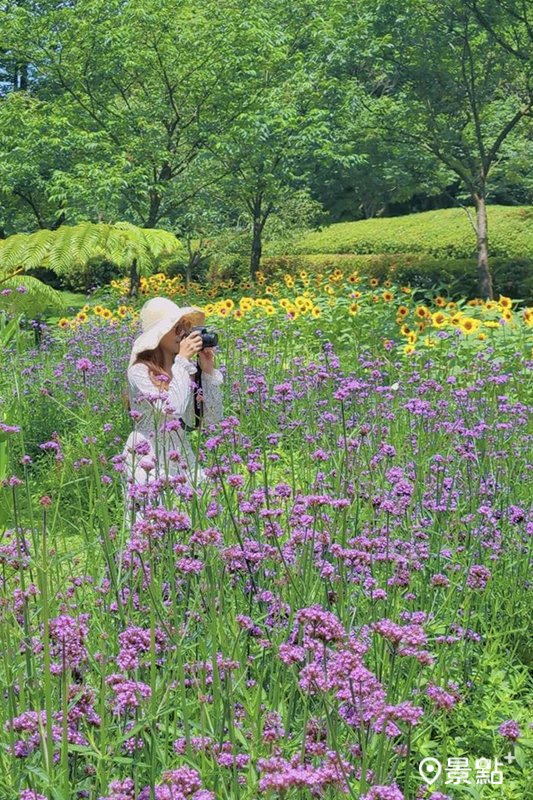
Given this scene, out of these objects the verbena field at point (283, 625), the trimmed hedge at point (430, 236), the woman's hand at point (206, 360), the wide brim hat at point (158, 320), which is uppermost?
the trimmed hedge at point (430, 236)

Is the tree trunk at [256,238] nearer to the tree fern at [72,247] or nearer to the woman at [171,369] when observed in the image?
the tree fern at [72,247]

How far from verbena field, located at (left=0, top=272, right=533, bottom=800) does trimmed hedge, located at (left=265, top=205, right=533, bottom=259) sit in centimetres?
1428

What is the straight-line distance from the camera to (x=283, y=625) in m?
2.15

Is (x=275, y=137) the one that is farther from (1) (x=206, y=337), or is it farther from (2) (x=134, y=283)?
(1) (x=206, y=337)

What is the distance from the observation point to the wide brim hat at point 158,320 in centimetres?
384

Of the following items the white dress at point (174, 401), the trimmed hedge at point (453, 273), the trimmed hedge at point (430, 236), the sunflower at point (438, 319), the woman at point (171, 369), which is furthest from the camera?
the trimmed hedge at point (430, 236)

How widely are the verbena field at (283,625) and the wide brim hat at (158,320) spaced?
25.5 inches

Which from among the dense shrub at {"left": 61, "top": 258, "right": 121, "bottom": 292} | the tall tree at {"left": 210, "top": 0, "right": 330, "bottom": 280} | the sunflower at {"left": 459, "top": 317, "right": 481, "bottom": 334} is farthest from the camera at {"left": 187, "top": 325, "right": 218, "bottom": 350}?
the dense shrub at {"left": 61, "top": 258, "right": 121, "bottom": 292}

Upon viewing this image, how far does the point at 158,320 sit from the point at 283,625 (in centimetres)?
211

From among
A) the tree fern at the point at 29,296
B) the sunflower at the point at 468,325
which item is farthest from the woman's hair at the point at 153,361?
the sunflower at the point at 468,325

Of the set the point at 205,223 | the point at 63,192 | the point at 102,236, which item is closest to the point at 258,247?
the point at 205,223

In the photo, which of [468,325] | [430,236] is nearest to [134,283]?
[468,325]

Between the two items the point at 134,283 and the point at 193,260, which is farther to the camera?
the point at 193,260

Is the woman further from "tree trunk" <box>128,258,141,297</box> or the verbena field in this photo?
"tree trunk" <box>128,258,141,297</box>
